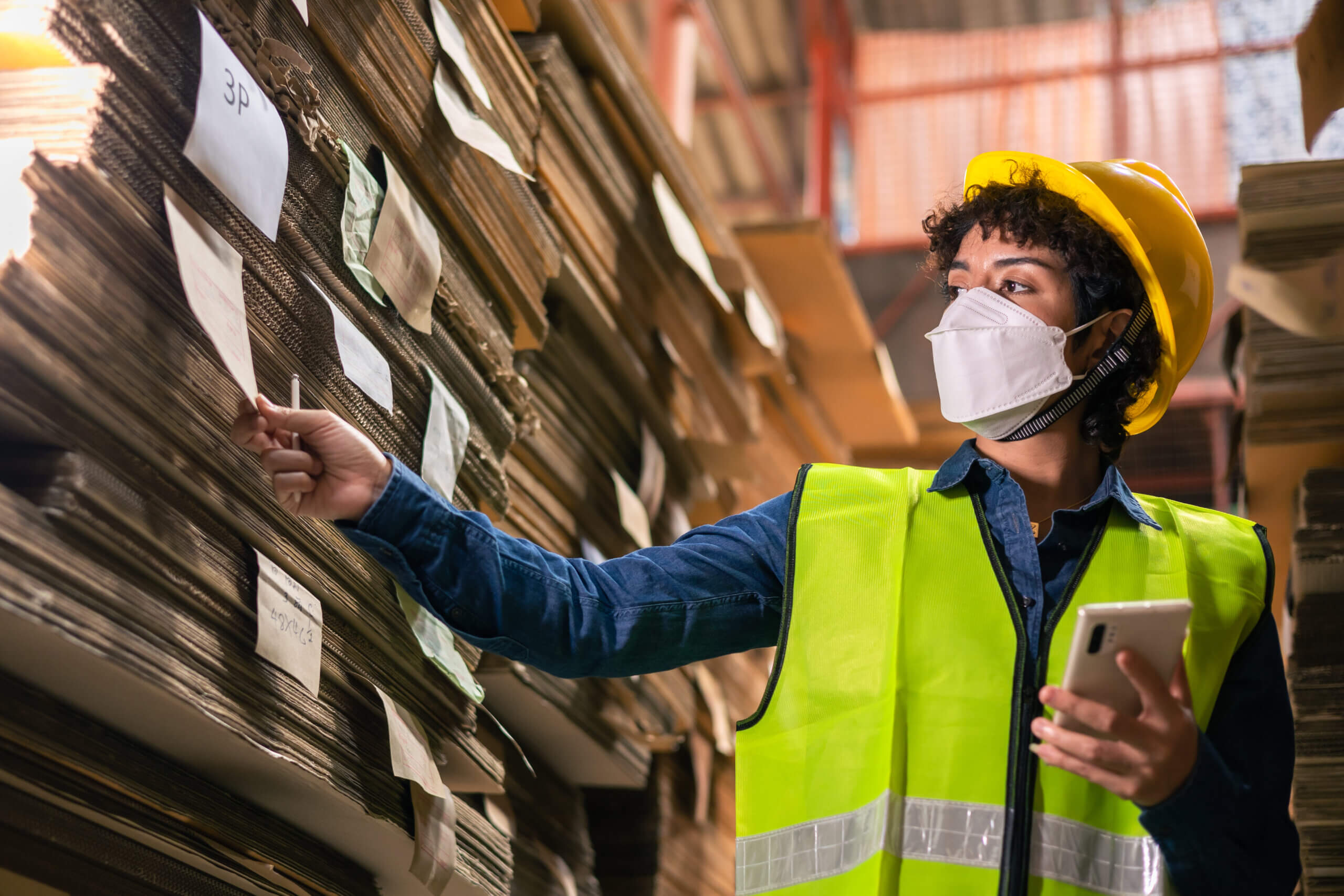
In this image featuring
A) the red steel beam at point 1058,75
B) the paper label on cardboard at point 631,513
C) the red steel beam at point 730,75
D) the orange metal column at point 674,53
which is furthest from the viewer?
the red steel beam at point 1058,75

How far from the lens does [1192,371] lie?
8.87 meters

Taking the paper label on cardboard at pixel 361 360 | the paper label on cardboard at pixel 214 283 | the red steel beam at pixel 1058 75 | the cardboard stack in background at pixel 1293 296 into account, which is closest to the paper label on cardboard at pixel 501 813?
the paper label on cardboard at pixel 361 360

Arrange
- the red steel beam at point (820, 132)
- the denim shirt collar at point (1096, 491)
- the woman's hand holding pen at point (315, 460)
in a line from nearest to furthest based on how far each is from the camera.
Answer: the woman's hand holding pen at point (315, 460) < the denim shirt collar at point (1096, 491) < the red steel beam at point (820, 132)

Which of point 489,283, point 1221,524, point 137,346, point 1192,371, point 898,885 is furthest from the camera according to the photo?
point 1192,371

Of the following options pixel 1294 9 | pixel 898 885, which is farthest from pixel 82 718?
pixel 1294 9

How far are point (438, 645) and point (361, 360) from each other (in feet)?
1.95

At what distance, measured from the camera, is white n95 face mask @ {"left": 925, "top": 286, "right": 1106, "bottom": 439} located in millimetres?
2338

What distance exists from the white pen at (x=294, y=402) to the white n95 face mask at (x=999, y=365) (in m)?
1.10

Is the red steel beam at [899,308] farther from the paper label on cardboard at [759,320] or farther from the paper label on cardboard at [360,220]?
the paper label on cardboard at [360,220]

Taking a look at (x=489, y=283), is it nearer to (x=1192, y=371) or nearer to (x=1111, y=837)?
(x=1111, y=837)

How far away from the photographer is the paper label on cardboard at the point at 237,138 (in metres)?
1.65

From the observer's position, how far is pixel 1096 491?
2.34m

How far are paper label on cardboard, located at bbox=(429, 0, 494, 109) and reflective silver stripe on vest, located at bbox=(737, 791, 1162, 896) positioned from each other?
1.51 m

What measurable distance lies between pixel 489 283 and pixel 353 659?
0.95 meters
